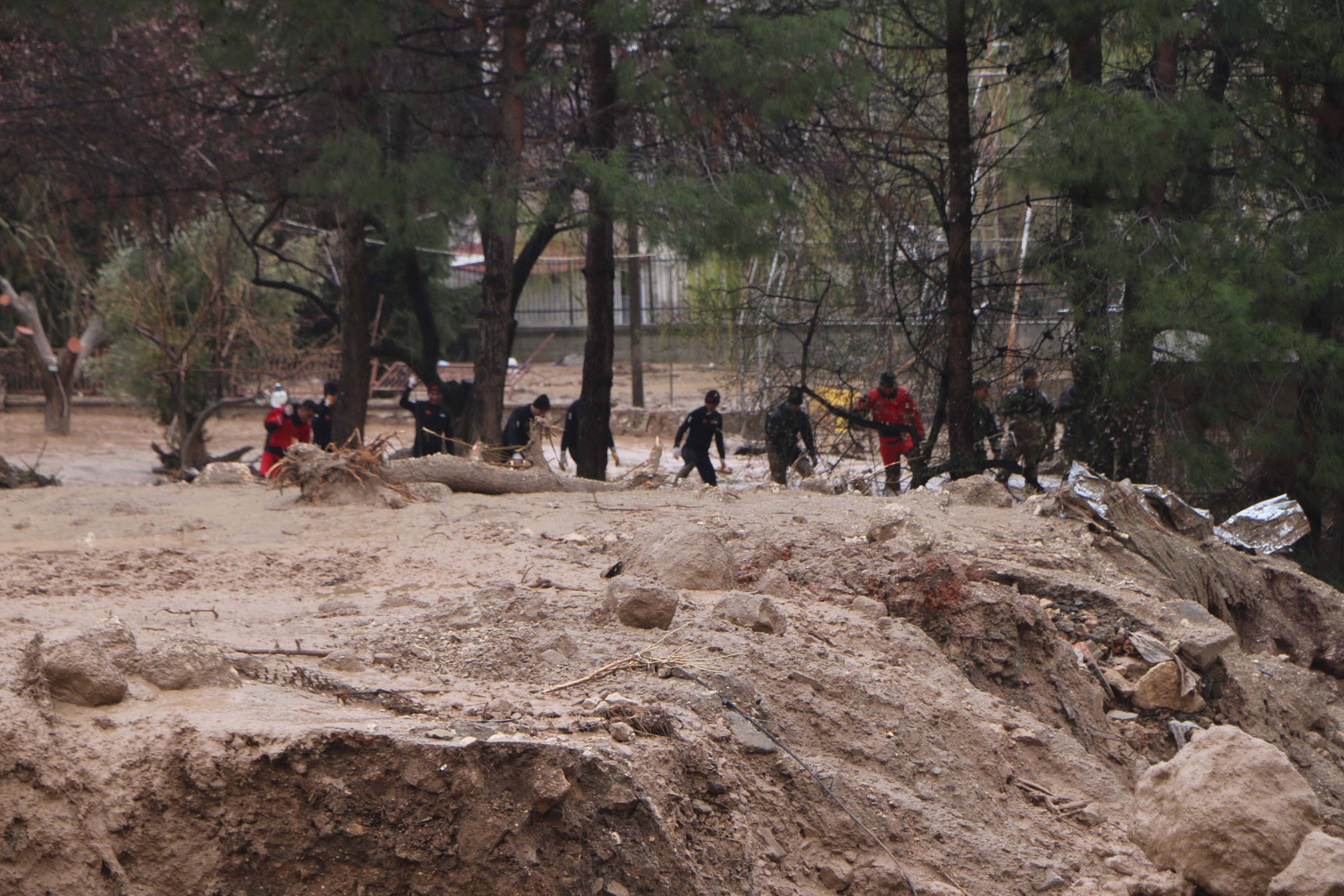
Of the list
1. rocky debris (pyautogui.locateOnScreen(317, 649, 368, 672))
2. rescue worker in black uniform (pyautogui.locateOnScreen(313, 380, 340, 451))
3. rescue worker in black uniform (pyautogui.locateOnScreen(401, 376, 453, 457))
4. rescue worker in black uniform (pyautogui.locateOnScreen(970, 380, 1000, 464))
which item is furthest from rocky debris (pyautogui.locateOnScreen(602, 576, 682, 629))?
rescue worker in black uniform (pyautogui.locateOnScreen(313, 380, 340, 451))

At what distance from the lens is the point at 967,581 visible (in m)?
4.97

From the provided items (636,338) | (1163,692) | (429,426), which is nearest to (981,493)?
(1163,692)

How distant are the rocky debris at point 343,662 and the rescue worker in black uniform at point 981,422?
866 cm

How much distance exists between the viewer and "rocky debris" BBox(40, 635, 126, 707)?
280 centimetres

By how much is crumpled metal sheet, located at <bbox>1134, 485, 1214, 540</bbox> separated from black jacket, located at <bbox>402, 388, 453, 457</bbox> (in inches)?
241

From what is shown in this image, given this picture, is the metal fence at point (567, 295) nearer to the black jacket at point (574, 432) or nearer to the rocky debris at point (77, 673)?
the black jacket at point (574, 432)

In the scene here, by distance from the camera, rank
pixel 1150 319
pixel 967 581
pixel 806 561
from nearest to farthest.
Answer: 1. pixel 967 581
2. pixel 806 561
3. pixel 1150 319

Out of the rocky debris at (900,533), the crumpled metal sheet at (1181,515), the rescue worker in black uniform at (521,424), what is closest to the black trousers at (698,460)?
the rescue worker in black uniform at (521,424)

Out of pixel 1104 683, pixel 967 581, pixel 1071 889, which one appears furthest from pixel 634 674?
pixel 1104 683

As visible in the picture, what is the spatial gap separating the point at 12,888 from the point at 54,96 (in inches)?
417

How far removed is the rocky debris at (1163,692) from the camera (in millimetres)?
4992

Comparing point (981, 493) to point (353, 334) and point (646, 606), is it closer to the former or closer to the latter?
point (646, 606)

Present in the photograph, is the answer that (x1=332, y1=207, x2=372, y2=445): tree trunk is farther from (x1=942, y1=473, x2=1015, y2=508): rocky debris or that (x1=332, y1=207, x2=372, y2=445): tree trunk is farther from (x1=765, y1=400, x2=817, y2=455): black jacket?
(x1=942, y1=473, x2=1015, y2=508): rocky debris

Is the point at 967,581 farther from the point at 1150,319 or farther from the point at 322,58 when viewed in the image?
the point at 322,58
